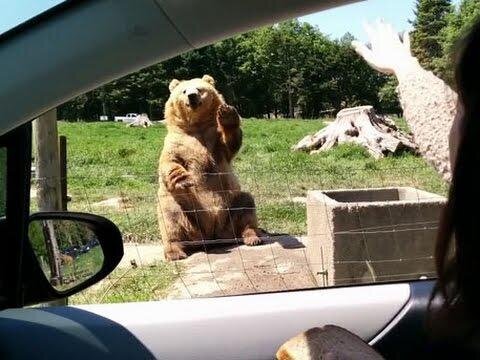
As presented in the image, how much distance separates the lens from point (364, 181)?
26.8 feet

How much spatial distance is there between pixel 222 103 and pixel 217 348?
468 cm

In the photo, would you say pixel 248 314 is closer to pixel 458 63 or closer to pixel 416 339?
pixel 416 339

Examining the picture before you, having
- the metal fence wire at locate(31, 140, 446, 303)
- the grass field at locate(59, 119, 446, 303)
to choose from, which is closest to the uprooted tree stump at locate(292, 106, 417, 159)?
the grass field at locate(59, 119, 446, 303)

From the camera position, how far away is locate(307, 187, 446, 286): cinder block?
426 centimetres

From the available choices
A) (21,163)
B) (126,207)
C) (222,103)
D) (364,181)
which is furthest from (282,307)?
(364,181)

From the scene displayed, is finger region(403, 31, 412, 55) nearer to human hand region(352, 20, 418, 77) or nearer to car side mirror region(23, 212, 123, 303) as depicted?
human hand region(352, 20, 418, 77)

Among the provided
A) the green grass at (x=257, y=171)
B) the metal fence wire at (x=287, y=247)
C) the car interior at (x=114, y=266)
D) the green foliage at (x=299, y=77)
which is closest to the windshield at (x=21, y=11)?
the car interior at (x=114, y=266)

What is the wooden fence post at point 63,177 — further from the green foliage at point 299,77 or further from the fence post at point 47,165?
the green foliage at point 299,77

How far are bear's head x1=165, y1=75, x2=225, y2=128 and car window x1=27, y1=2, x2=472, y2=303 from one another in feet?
0.05

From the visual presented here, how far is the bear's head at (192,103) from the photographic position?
19.5 ft

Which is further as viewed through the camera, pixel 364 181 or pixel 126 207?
Result: pixel 364 181

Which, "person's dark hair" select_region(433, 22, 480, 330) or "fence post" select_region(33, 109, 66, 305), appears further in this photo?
"fence post" select_region(33, 109, 66, 305)

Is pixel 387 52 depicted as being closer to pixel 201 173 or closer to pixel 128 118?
pixel 201 173

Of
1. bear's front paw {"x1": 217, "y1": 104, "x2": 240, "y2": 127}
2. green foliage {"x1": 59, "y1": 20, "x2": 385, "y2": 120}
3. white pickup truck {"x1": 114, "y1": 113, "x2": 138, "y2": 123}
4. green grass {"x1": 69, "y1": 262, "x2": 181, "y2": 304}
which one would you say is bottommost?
green grass {"x1": 69, "y1": 262, "x2": 181, "y2": 304}
